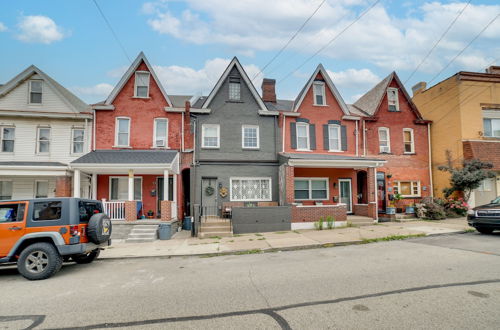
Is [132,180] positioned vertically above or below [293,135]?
below

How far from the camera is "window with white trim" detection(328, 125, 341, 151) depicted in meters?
17.9

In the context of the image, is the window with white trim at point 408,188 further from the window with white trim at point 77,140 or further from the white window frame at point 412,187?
the window with white trim at point 77,140

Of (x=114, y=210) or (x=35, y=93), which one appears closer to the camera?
(x=114, y=210)

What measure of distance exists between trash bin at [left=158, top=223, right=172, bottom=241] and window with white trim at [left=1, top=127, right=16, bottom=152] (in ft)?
35.0

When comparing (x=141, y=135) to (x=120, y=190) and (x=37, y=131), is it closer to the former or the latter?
(x=120, y=190)

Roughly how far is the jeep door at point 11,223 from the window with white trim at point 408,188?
63.5 ft

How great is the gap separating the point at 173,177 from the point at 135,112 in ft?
15.1

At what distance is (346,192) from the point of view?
17938mm

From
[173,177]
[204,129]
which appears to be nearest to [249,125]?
[204,129]

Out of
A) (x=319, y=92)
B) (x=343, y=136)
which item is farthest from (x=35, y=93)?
(x=343, y=136)

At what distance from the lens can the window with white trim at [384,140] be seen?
61.3 ft

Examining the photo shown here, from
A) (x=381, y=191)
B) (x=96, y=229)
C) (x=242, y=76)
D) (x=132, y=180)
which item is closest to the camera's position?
(x=96, y=229)

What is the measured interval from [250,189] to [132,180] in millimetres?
6506

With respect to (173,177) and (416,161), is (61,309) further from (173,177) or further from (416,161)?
(416,161)
